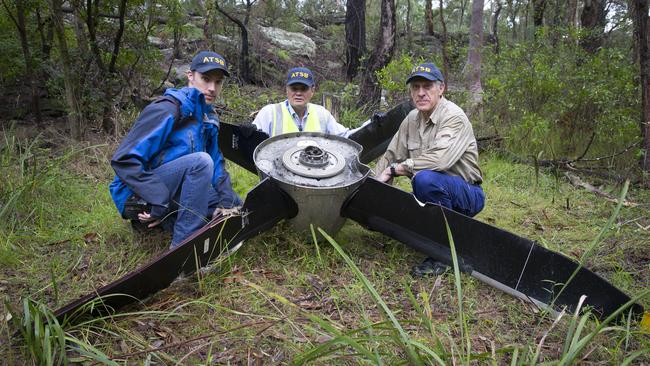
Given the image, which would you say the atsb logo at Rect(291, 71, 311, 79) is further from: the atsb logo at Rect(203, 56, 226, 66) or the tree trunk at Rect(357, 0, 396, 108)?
the tree trunk at Rect(357, 0, 396, 108)

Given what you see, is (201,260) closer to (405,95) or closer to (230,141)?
(230,141)

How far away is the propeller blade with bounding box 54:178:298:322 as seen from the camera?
8.39 feet

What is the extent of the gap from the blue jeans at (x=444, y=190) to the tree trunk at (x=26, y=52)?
5.25 m

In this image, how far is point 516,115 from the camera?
700 cm

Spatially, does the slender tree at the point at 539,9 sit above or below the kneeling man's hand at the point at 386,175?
above

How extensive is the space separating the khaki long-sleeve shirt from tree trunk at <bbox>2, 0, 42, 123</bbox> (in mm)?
4959

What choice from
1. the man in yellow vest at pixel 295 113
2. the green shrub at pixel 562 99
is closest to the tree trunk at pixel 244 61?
the green shrub at pixel 562 99

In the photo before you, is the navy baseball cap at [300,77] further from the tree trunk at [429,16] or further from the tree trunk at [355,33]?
the tree trunk at [429,16]

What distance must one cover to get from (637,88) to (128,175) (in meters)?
5.90

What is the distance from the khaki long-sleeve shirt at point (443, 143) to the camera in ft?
11.8

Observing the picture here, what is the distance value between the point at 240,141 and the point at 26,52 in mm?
3852

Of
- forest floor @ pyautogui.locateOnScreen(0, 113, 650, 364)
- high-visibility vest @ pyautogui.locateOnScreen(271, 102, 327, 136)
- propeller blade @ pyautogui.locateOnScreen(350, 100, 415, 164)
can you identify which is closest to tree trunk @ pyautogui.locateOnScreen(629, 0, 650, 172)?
forest floor @ pyautogui.locateOnScreen(0, 113, 650, 364)

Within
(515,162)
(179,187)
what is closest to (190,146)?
(179,187)

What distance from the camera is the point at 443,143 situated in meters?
3.62
